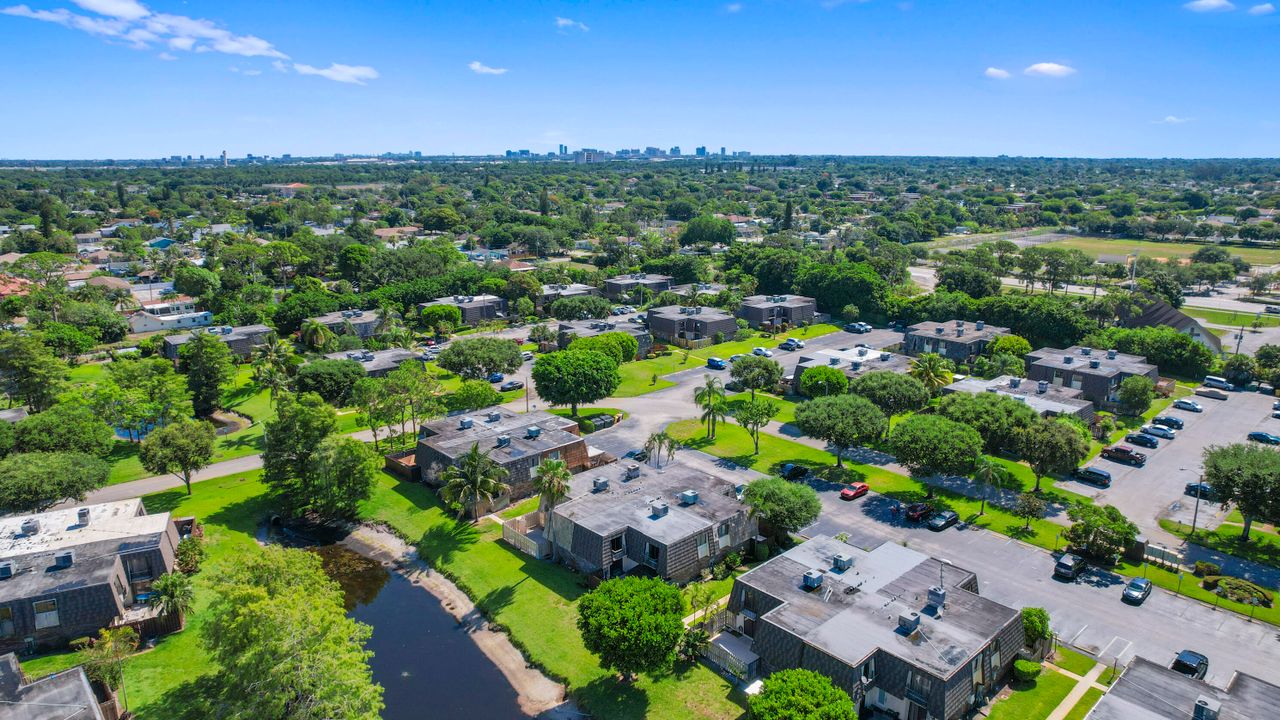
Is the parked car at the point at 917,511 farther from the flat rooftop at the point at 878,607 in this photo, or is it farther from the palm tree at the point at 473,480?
the palm tree at the point at 473,480

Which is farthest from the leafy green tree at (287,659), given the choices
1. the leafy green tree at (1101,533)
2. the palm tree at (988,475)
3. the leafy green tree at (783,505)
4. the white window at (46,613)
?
the leafy green tree at (1101,533)

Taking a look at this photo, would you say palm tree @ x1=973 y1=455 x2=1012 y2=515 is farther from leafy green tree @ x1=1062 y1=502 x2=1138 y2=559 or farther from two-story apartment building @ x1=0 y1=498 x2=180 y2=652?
two-story apartment building @ x1=0 y1=498 x2=180 y2=652

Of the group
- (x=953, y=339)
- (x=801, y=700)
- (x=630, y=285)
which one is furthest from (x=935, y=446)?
(x=630, y=285)

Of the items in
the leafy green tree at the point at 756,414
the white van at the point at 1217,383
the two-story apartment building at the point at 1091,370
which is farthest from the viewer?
the white van at the point at 1217,383

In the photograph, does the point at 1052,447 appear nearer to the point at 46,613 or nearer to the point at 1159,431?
the point at 1159,431

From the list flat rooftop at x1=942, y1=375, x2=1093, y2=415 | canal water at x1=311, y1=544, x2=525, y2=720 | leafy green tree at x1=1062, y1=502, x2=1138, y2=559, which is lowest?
canal water at x1=311, y1=544, x2=525, y2=720

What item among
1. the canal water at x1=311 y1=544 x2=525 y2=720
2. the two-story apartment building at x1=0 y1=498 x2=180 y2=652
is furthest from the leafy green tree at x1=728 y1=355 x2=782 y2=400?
the two-story apartment building at x1=0 y1=498 x2=180 y2=652

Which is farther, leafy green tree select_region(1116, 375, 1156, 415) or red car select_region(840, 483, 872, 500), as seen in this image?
leafy green tree select_region(1116, 375, 1156, 415)
